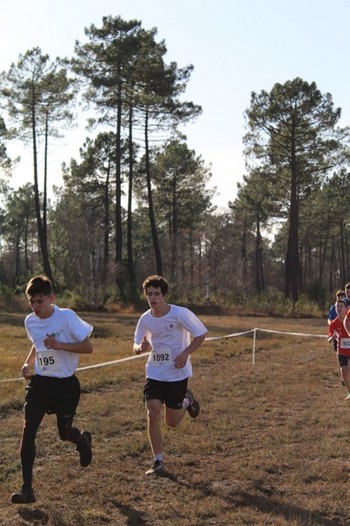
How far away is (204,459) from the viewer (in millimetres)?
6648

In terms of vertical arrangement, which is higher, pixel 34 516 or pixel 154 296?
pixel 154 296

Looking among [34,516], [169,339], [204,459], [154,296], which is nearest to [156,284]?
[154,296]

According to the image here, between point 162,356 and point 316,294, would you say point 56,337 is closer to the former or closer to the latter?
point 162,356

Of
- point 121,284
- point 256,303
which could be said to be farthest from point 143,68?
point 256,303

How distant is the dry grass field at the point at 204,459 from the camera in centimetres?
495

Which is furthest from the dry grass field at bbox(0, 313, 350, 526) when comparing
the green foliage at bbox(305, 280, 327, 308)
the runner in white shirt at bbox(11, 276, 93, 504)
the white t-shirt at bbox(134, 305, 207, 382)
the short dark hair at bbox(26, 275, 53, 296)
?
the green foliage at bbox(305, 280, 327, 308)

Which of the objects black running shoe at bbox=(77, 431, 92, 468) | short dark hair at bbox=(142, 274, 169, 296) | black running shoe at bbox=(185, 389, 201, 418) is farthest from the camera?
black running shoe at bbox=(185, 389, 201, 418)

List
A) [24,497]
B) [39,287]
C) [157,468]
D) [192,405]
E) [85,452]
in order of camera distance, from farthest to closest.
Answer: [192,405] → [157,468] → [85,452] → [39,287] → [24,497]

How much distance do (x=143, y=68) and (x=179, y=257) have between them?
32142 mm

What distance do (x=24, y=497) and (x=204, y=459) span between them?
7.17 feet

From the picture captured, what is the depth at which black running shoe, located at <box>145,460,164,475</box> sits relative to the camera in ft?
19.6

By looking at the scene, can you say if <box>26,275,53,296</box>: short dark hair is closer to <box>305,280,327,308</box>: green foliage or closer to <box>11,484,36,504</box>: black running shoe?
<box>11,484,36,504</box>: black running shoe

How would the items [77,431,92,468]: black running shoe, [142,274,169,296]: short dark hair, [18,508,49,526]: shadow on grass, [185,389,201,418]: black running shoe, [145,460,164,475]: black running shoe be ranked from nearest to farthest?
1. [18,508,49,526]: shadow on grass
2. [77,431,92,468]: black running shoe
3. [145,460,164,475]: black running shoe
4. [142,274,169,296]: short dark hair
5. [185,389,201,418]: black running shoe

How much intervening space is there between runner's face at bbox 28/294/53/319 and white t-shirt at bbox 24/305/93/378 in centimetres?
6
